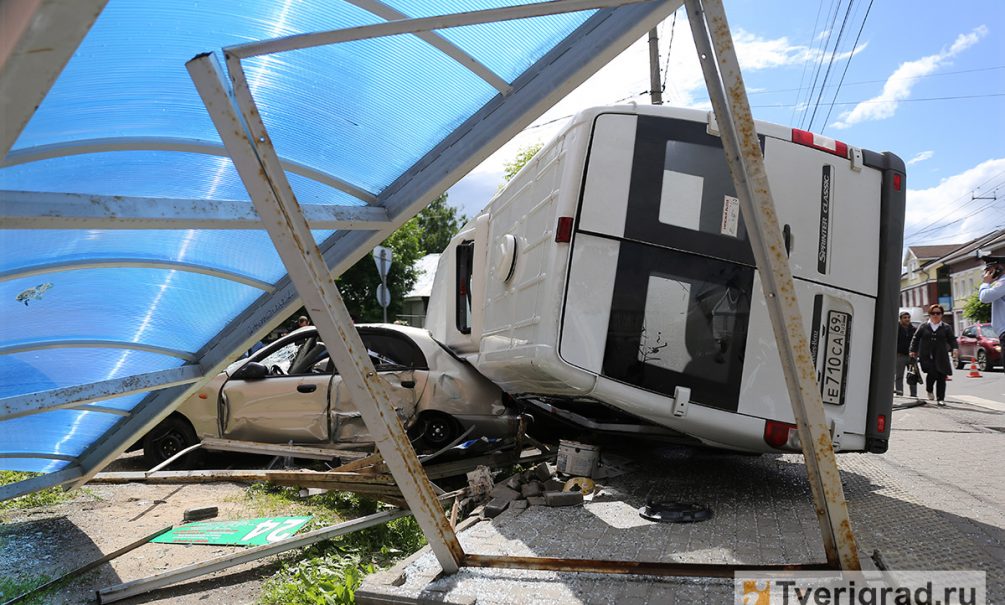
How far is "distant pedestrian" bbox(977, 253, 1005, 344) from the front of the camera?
7801 millimetres

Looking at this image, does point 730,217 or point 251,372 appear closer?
point 730,217

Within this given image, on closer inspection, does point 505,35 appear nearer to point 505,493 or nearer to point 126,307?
point 126,307

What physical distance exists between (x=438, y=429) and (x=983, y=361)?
23727mm

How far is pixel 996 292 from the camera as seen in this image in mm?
7801

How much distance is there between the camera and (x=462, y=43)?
3.36 m

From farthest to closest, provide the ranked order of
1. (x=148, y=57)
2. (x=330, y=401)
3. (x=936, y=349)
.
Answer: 1. (x=936, y=349)
2. (x=330, y=401)
3. (x=148, y=57)

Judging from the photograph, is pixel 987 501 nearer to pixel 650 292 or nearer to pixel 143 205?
pixel 650 292

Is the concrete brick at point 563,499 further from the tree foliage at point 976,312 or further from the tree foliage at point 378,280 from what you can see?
the tree foliage at point 976,312

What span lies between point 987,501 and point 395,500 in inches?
180

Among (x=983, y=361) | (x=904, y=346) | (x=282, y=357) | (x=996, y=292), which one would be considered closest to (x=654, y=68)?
(x=904, y=346)

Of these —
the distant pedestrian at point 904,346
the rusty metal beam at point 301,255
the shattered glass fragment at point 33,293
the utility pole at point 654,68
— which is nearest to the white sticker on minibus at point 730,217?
the rusty metal beam at point 301,255

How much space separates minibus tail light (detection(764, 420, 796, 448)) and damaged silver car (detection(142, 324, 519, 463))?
3.07 meters

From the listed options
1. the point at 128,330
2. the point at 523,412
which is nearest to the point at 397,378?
the point at 523,412

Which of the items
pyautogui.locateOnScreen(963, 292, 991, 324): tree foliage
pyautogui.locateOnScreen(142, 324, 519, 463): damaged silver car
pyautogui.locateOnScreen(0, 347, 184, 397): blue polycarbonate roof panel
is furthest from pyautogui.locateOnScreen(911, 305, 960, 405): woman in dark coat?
pyautogui.locateOnScreen(963, 292, 991, 324): tree foliage
